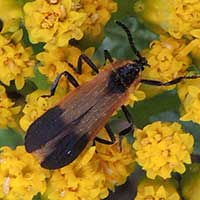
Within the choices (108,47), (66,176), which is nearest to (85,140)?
(66,176)

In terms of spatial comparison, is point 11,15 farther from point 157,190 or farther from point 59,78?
point 157,190

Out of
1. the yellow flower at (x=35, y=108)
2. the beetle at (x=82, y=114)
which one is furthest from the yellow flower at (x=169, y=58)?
the yellow flower at (x=35, y=108)

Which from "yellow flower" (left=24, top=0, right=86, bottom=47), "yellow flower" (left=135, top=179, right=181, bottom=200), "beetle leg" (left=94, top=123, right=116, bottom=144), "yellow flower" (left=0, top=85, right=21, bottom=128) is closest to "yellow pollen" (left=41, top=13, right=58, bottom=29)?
"yellow flower" (left=24, top=0, right=86, bottom=47)

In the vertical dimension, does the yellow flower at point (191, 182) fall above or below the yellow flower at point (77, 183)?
below

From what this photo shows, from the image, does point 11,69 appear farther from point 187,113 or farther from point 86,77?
point 187,113

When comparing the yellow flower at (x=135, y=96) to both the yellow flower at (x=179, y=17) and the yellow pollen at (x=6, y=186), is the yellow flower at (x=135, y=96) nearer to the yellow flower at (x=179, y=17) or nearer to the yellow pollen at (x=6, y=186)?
the yellow flower at (x=179, y=17)

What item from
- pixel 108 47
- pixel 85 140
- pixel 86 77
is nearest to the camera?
pixel 85 140
